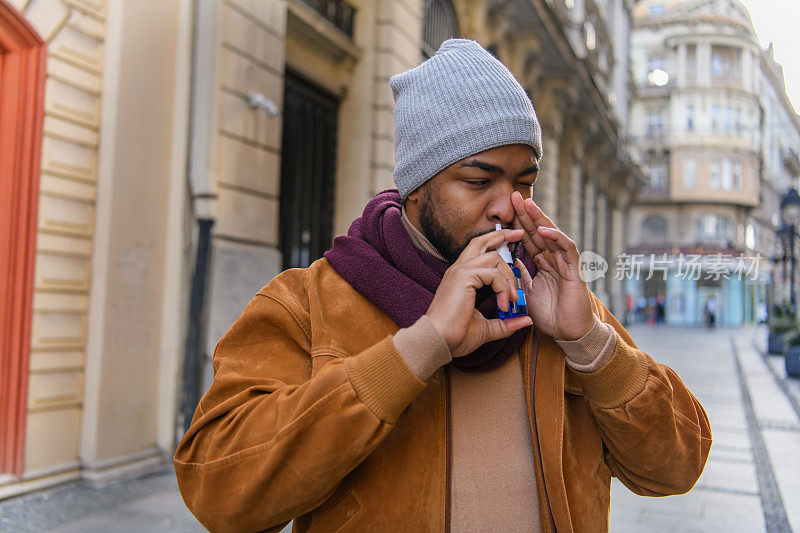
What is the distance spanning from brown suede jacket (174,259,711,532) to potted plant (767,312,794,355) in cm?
1803

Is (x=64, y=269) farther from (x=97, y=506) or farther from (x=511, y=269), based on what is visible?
(x=511, y=269)

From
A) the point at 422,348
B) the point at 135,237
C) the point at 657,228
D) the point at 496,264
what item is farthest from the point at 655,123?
the point at 422,348

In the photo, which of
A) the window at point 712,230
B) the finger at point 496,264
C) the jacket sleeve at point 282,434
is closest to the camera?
the jacket sleeve at point 282,434

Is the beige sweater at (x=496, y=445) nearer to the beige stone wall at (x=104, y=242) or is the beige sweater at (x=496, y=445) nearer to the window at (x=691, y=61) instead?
the beige stone wall at (x=104, y=242)

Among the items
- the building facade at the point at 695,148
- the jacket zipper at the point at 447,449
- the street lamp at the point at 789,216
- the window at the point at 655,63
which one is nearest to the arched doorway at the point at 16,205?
the jacket zipper at the point at 447,449

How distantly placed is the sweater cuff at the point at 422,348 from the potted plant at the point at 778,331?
60.7ft

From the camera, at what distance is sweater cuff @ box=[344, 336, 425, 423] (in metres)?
1.17

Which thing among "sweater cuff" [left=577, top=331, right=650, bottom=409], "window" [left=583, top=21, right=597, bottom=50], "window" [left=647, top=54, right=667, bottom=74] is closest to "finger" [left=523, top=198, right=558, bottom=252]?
"sweater cuff" [left=577, top=331, right=650, bottom=409]

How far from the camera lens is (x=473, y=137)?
1.45 m

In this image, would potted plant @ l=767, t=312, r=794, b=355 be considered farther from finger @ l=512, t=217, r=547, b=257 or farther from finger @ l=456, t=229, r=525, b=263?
finger @ l=456, t=229, r=525, b=263

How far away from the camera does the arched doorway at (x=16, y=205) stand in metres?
4.75

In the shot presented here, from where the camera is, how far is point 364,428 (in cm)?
117

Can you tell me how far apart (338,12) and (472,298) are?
749 centimetres

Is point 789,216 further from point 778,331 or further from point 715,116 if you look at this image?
point 715,116
